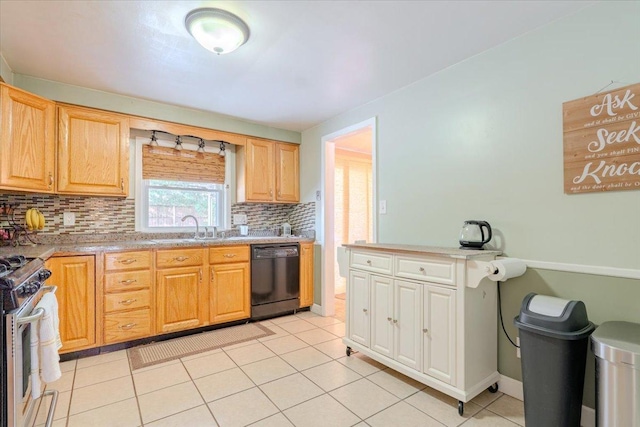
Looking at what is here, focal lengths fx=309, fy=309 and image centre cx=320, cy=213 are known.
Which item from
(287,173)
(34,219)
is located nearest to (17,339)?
(34,219)

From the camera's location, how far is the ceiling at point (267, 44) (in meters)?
1.79

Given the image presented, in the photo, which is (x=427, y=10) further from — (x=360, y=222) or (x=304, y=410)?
(x=360, y=222)

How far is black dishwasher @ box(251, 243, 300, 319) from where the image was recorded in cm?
350

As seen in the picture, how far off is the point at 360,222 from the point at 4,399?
4417 millimetres

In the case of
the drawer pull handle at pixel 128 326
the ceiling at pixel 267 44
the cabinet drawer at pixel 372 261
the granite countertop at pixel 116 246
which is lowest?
the drawer pull handle at pixel 128 326

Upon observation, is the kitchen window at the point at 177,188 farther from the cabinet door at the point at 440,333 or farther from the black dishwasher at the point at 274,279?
the cabinet door at the point at 440,333

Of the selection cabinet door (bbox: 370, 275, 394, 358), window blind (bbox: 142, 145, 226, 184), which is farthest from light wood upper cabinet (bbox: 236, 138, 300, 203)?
cabinet door (bbox: 370, 275, 394, 358)

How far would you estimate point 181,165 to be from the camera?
3611 millimetres

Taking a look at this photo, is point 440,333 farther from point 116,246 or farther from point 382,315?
point 116,246

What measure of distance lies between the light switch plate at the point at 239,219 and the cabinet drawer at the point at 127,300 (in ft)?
4.56

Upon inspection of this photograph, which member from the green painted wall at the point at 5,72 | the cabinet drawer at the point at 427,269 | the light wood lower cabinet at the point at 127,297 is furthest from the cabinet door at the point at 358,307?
the green painted wall at the point at 5,72

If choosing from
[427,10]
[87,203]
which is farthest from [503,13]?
[87,203]

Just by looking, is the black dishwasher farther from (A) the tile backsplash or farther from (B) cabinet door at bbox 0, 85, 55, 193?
(B) cabinet door at bbox 0, 85, 55, 193

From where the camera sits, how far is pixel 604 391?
1.39 metres
